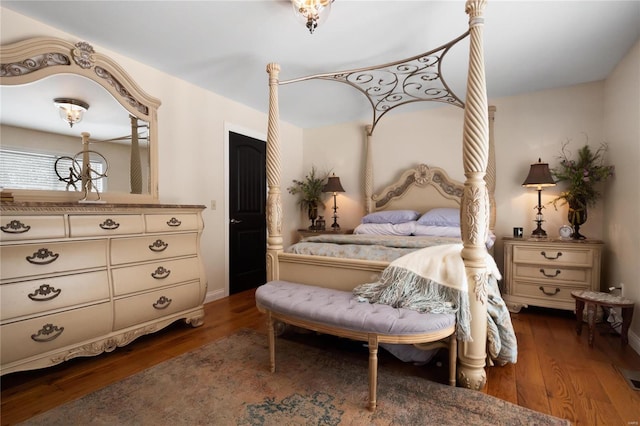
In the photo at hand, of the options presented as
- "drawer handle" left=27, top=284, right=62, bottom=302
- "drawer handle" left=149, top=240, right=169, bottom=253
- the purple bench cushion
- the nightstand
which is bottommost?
the purple bench cushion

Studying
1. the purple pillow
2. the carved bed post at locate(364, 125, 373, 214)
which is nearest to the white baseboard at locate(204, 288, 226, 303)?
the purple pillow

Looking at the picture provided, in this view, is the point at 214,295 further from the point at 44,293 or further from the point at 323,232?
the point at 44,293

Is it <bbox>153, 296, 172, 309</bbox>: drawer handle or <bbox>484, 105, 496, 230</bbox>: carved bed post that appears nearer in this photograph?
<bbox>153, 296, 172, 309</bbox>: drawer handle

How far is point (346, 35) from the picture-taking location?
7.75ft

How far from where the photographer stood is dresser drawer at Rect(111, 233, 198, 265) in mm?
2188

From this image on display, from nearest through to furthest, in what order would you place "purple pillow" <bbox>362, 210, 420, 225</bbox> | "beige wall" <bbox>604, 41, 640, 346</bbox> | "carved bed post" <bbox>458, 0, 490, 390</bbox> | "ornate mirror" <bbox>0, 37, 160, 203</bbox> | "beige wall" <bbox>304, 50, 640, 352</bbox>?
"carved bed post" <bbox>458, 0, 490, 390</bbox>
"ornate mirror" <bbox>0, 37, 160, 203</bbox>
"beige wall" <bbox>604, 41, 640, 346</bbox>
"beige wall" <bbox>304, 50, 640, 352</bbox>
"purple pillow" <bbox>362, 210, 420, 225</bbox>

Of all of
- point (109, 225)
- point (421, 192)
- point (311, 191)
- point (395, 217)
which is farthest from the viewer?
point (311, 191)

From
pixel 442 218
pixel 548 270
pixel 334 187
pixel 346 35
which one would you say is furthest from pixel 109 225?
pixel 548 270

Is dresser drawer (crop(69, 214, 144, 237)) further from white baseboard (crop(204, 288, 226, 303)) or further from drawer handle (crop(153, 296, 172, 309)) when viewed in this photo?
white baseboard (crop(204, 288, 226, 303))

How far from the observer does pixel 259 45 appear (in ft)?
8.23

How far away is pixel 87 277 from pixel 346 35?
8.36 ft

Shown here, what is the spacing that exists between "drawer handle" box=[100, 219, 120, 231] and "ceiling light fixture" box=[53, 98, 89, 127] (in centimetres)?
93

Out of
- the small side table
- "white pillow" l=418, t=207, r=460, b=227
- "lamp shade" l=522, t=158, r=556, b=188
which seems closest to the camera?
the small side table

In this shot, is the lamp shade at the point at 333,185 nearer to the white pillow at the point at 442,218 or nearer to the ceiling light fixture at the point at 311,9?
the white pillow at the point at 442,218
